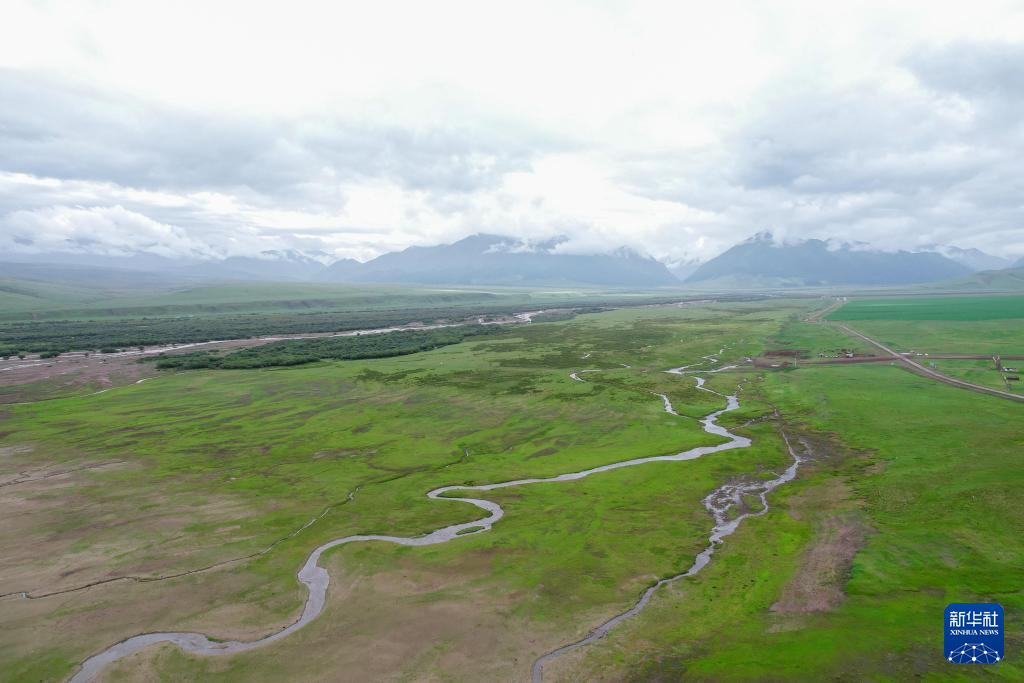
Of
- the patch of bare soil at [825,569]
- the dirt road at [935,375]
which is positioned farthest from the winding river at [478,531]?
the dirt road at [935,375]

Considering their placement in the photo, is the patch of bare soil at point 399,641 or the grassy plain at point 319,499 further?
the grassy plain at point 319,499

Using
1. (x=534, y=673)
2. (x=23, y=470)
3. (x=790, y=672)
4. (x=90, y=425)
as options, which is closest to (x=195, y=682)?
(x=534, y=673)

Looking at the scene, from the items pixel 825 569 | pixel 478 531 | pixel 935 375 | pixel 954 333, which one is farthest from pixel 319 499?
pixel 954 333

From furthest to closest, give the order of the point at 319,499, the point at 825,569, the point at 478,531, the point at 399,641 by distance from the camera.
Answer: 1. the point at 319,499
2. the point at 478,531
3. the point at 825,569
4. the point at 399,641

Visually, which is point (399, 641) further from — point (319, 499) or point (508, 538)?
point (319, 499)

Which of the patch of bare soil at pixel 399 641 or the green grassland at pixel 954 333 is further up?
the green grassland at pixel 954 333

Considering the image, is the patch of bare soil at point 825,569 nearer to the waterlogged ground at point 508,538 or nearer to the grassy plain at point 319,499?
the waterlogged ground at point 508,538

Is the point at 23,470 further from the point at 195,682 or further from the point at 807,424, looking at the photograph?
the point at 807,424
